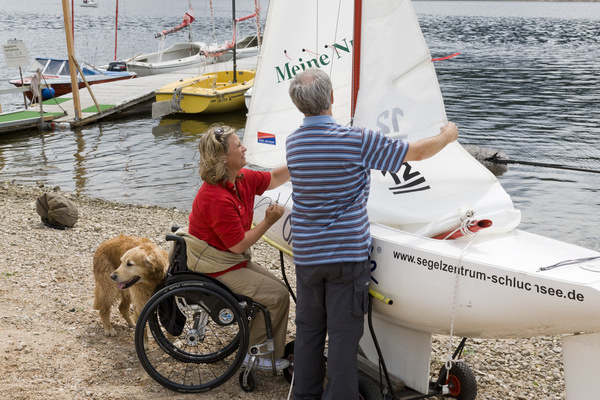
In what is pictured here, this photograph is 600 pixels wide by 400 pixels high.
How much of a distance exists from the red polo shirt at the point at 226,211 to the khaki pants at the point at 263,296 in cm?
9

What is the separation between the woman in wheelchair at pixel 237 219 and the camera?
406 centimetres

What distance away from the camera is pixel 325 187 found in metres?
3.51

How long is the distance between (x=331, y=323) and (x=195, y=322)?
3.99 ft

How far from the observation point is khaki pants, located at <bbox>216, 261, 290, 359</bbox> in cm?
424

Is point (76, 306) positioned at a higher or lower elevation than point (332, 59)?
lower

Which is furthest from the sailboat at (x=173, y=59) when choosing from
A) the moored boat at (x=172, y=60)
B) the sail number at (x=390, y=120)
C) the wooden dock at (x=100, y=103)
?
the sail number at (x=390, y=120)

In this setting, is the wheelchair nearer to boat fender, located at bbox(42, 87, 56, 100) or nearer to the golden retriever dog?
the golden retriever dog

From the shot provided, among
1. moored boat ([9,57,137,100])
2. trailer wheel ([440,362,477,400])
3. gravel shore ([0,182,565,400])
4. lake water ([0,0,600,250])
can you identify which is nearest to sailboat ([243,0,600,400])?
trailer wheel ([440,362,477,400])

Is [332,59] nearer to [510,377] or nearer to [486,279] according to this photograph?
[486,279]

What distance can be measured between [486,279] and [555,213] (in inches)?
380

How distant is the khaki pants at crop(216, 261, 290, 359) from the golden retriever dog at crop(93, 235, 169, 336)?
2.19 feet

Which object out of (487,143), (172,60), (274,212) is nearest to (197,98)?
(487,143)

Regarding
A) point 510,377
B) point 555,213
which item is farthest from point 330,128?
point 555,213

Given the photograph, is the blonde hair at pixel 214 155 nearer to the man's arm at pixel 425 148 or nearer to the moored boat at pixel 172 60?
the man's arm at pixel 425 148
